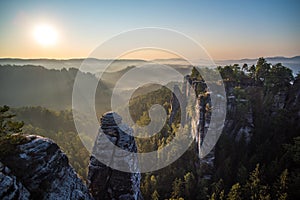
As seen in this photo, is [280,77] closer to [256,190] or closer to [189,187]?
[256,190]

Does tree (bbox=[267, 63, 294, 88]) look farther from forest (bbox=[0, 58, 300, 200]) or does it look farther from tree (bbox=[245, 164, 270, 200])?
tree (bbox=[245, 164, 270, 200])

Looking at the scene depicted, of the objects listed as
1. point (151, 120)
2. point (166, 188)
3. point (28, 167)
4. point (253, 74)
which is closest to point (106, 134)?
point (28, 167)

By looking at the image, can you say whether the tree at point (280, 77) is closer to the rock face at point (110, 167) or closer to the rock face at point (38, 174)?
the rock face at point (110, 167)

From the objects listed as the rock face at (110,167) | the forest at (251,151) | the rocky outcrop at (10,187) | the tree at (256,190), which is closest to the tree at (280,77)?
the forest at (251,151)

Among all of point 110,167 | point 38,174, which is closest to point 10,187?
point 38,174

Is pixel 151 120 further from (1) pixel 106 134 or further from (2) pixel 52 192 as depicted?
(2) pixel 52 192

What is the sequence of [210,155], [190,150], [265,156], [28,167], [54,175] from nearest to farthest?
[28,167] < [54,175] < [265,156] < [210,155] < [190,150]
